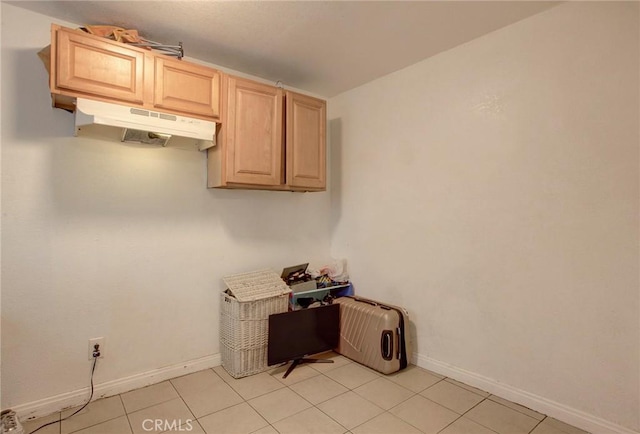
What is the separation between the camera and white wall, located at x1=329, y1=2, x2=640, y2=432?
1.73 m

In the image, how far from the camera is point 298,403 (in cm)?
206

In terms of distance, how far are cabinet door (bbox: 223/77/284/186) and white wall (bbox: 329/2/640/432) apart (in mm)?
948

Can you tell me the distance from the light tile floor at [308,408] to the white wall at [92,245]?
267 mm

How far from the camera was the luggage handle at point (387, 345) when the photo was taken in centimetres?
→ 239

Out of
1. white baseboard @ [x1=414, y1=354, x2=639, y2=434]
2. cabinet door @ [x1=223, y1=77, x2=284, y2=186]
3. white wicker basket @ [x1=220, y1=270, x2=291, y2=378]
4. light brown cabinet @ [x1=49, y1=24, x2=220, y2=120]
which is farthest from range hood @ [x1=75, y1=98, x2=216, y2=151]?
white baseboard @ [x1=414, y1=354, x2=639, y2=434]

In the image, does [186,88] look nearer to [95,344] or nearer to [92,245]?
[92,245]

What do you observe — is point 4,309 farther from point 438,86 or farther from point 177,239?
point 438,86

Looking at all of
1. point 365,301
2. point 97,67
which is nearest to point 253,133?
point 97,67

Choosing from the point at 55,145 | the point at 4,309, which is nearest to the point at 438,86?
the point at 55,145

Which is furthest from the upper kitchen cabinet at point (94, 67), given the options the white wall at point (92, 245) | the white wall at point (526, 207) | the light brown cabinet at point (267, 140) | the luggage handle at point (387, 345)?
Answer: the luggage handle at point (387, 345)

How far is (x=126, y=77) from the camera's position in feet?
6.31

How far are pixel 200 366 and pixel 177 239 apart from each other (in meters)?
0.98

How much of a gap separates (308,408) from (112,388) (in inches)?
50.2

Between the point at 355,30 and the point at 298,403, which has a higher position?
the point at 355,30
